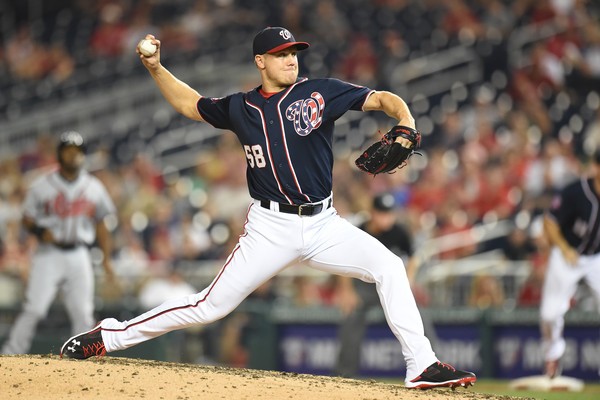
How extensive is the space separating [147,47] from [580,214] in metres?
5.26

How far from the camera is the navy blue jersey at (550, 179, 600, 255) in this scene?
10484 mm

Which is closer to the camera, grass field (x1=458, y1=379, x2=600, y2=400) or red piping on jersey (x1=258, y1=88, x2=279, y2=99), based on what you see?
red piping on jersey (x1=258, y1=88, x2=279, y2=99)

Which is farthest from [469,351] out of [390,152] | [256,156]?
[390,152]

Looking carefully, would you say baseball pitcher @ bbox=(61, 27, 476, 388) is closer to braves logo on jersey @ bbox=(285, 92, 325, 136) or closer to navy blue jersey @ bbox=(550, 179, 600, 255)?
braves logo on jersey @ bbox=(285, 92, 325, 136)

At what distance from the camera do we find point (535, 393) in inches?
398

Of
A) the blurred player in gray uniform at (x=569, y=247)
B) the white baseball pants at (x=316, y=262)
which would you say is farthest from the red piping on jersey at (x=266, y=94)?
the blurred player in gray uniform at (x=569, y=247)

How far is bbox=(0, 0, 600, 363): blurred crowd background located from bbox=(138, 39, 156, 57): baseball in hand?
519 centimetres

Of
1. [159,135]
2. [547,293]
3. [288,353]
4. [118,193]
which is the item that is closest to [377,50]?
[159,135]

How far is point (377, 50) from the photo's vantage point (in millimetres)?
17969

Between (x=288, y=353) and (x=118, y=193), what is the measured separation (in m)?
3.99

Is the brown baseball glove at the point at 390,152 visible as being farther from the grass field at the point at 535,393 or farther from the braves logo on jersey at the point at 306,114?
the grass field at the point at 535,393

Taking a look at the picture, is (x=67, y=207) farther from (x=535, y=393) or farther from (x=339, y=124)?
(x=339, y=124)

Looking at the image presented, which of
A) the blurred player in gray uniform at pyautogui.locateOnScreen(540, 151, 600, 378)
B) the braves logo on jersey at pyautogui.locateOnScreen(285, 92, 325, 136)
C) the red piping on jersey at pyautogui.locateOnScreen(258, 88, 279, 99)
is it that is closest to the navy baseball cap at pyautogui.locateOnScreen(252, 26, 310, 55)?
the red piping on jersey at pyautogui.locateOnScreen(258, 88, 279, 99)

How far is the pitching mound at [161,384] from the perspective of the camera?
6.23 metres
